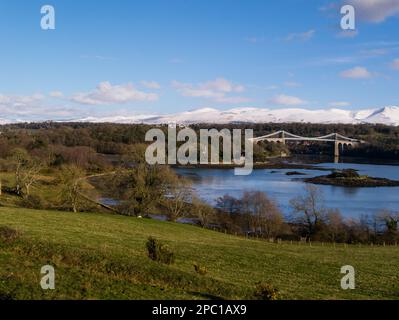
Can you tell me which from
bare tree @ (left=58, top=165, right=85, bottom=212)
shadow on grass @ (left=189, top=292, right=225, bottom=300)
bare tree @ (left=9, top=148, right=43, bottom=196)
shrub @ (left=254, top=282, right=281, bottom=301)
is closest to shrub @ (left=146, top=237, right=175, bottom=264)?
shadow on grass @ (left=189, top=292, right=225, bottom=300)

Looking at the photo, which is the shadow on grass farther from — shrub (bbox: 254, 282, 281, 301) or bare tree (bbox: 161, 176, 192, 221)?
bare tree (bbox: 161, 176, 192, 221)

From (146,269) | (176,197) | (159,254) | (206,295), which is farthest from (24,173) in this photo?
(206,295)

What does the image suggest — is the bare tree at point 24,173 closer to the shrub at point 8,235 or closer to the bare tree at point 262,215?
the bare tree at point 262,215

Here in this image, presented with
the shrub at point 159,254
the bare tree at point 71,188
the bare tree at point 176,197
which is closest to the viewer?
the shrub at point 159,254

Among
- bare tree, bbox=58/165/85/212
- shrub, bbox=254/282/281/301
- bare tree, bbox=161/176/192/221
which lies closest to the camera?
shrub, bbox=254/282/281/301

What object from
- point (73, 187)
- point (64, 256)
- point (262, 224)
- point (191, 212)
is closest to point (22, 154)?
point (73, 187)

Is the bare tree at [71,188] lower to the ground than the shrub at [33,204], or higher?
higher

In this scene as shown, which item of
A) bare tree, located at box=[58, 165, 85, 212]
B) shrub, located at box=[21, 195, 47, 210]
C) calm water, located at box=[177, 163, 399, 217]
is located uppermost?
bare tree, located at box=[58, 165, 85, 212]

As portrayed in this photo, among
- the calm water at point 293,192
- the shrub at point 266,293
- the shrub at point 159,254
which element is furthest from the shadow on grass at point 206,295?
the calm water at point 293,192
